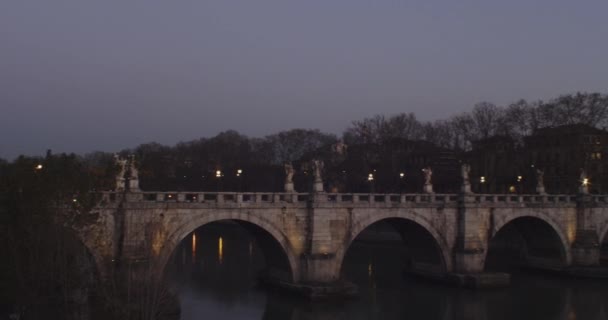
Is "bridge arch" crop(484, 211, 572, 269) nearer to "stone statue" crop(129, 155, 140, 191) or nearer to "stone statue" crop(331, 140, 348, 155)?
"stone statue" crop(129, 155, 140, 191)

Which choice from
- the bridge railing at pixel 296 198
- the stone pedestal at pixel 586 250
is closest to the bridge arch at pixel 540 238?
the stone pedestal at pixel 586 250

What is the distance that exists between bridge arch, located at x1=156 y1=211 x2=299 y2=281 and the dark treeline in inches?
148

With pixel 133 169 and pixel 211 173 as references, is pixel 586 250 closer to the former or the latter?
pixel 133 169

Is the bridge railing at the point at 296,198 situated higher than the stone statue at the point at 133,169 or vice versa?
the stone statue at the point at 133,169

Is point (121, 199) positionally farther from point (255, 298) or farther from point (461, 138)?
point (461, 138)

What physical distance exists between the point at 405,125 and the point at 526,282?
2799 centimetres

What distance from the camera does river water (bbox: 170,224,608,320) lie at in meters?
26.7

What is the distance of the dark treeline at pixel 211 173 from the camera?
Result: 55.0 ft

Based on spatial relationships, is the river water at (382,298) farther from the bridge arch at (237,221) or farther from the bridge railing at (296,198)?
the bridge railing at (296,198)

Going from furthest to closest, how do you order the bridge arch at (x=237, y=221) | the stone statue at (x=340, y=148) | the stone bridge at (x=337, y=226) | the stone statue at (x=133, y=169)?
the stone statue at (x=340, y=148) < the bridge arch at (x=237, y=221) < the stone statue at (x=133, y=169) < the stone bridge at (x=337, y=226)

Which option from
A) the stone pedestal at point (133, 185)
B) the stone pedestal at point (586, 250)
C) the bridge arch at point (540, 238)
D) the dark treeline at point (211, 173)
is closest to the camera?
the dark treeline at point (211, 173)

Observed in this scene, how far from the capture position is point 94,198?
61.0 ft

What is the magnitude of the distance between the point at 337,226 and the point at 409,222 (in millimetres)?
5828

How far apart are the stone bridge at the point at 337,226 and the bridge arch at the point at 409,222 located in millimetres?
49
